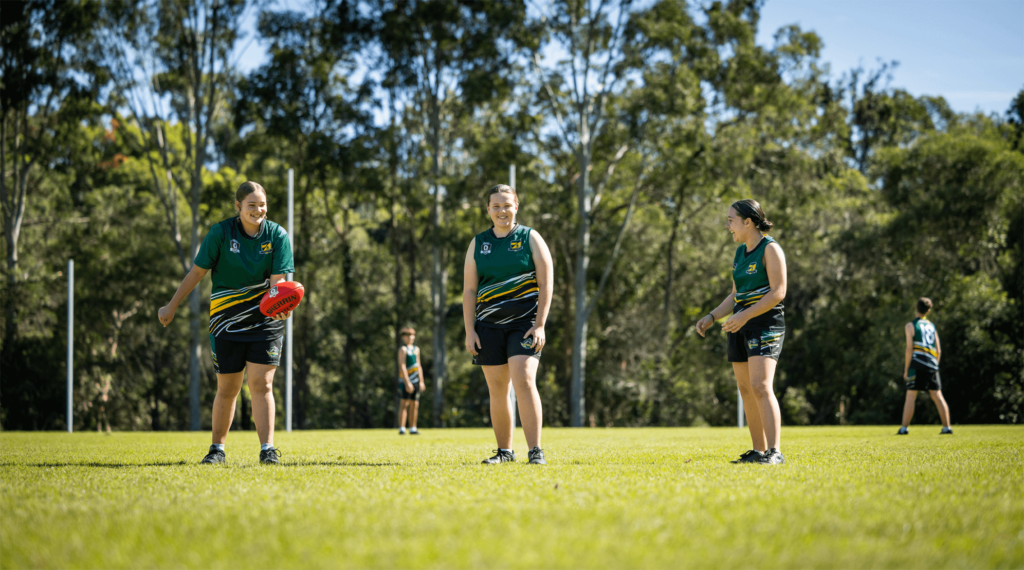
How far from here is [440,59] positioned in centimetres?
2923

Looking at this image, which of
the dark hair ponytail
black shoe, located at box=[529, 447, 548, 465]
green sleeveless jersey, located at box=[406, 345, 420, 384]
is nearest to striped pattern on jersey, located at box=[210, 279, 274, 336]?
black shoe, located at box=[529, 447, 548, 465]

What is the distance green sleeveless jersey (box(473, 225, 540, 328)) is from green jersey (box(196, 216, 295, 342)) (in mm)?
1573

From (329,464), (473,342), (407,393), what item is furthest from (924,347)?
(329,464)

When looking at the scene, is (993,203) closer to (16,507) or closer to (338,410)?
(338,410)

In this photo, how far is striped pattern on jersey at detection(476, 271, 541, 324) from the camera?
6.14 metres

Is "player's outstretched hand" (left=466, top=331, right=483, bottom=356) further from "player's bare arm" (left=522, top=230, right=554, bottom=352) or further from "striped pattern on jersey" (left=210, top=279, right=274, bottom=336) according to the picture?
"striped pattern on jersey" (left=210, top=279, right=274, bottom=336)

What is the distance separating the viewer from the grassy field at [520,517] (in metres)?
2.64

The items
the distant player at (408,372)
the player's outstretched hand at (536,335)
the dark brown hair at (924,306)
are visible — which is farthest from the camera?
the distant player at (408,372)

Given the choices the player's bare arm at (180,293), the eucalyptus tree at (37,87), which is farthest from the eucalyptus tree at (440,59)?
the player's bare arm at (180,293)

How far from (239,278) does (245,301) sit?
0.59 feet

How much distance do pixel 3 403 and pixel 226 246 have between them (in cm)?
2340

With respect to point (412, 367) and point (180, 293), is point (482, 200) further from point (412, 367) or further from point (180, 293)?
point (180, 293)

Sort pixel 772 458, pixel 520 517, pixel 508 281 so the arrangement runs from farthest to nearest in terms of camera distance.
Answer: pixel 508 281 → pixel 772 458 → pixel 520 517

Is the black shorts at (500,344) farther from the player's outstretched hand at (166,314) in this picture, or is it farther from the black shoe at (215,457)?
the player's outstretched hand at (166,314)
